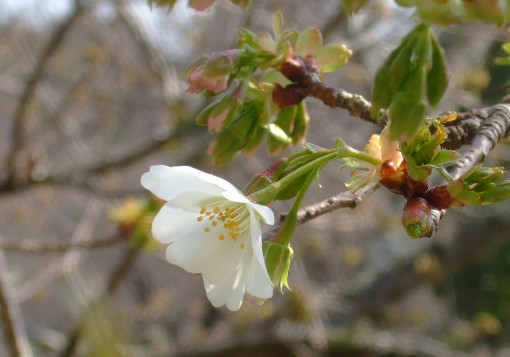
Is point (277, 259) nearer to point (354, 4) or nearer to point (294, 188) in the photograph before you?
point (294, 188)

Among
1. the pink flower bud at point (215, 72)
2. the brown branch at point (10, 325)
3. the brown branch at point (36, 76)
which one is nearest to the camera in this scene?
the pink flower bud at point (215, 72)

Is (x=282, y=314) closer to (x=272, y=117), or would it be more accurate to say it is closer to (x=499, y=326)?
(x=499, y=326)

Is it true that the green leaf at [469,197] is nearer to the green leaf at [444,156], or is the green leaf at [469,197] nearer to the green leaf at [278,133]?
the green leaf at [444,156]

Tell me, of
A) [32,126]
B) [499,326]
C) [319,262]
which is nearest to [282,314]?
[499,326]

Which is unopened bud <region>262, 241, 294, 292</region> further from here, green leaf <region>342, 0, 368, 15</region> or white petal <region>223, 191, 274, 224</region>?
green leaf <region>342, 0, 368, 15</region>

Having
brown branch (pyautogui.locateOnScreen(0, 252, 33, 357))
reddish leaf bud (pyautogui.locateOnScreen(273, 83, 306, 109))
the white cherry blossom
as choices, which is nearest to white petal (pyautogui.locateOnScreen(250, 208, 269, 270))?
the white cherry blossom

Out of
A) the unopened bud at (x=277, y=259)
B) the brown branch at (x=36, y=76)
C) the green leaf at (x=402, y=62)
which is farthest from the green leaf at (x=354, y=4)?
the brown branch at (x=36, y=76)
